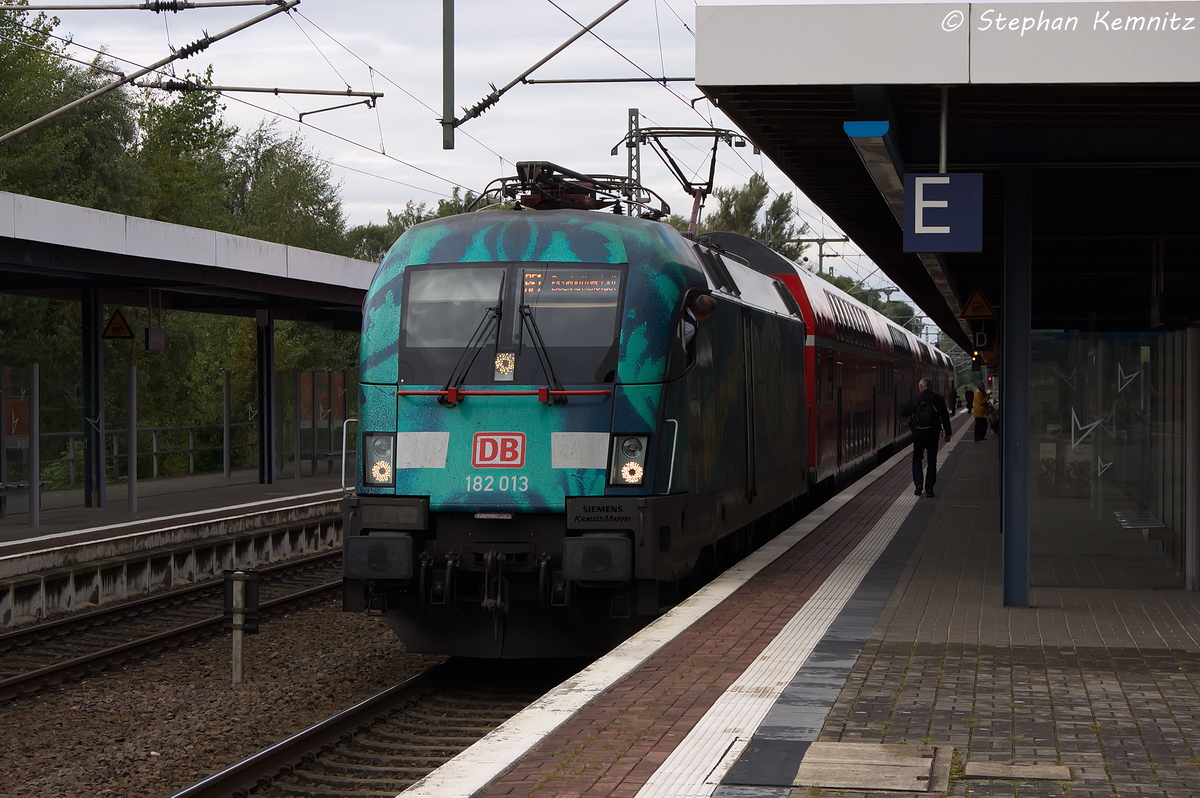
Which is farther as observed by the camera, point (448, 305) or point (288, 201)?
point (288, 201)

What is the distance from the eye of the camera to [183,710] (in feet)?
30.0

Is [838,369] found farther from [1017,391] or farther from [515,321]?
[515,321]

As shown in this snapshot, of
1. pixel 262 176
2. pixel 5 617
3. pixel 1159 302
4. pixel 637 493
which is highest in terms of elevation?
pixel 262 176

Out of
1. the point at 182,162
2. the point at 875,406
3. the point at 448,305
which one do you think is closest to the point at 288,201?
the point at 182,162

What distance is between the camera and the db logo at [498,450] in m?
8.82

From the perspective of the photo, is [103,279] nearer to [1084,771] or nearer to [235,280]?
[235,280]

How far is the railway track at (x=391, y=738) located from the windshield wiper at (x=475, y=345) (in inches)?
82.5

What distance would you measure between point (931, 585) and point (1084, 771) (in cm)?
531

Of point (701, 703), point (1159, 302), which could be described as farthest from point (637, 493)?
point (1159, 302)

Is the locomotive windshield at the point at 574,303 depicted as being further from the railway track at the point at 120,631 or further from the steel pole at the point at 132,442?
the steel pole at the point at 132,442

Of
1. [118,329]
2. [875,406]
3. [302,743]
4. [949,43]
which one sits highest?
[949,43]

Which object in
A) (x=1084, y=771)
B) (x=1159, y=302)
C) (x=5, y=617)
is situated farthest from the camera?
(x=1159, y=302)

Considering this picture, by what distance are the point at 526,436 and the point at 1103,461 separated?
4635 mm

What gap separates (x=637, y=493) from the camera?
28.8 ft
